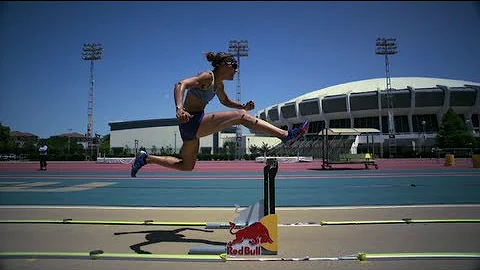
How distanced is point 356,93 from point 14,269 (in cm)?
8213

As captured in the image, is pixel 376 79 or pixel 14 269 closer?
pixel 14 269

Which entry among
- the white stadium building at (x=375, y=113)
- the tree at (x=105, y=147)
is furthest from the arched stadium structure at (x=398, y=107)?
the tree at (x=105, y=147)

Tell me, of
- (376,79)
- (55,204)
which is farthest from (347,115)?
(55,204)

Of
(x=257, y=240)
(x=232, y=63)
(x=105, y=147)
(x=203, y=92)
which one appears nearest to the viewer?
(x=257, y=240)

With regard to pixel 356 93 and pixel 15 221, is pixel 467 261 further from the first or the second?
pixel 356 93

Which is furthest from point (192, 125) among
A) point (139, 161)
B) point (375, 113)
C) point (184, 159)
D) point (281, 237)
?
point (375, 113)

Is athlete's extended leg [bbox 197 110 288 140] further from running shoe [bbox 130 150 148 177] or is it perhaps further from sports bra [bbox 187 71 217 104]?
running shoe [bbox 130 150 148 177]

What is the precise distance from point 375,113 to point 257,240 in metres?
82.3

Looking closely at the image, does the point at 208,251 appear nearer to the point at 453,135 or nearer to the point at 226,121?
the point at 226,121

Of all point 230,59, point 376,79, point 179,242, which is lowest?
point 179,242

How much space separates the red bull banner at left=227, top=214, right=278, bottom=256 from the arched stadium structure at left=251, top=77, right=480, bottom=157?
6430 centimetres

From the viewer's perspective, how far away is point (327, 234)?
15.3 ft

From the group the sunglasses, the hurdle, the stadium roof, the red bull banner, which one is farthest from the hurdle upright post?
the stadium roof

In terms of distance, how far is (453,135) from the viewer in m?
57.3
